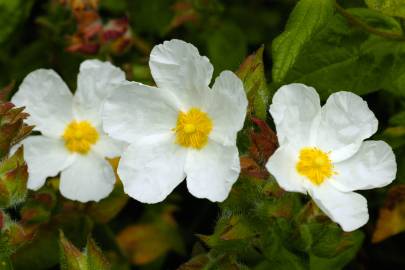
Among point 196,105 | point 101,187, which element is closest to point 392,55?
point 196,105

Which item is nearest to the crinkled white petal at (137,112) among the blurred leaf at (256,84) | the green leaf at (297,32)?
the blurred leaf at (256,84)

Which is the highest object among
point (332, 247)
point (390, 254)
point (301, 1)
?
point (301, 1)

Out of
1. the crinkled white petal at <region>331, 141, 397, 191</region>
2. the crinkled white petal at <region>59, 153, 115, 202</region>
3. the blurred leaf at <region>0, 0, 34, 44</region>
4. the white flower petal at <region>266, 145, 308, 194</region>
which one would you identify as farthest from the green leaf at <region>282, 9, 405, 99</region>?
the blurred leaf at <region>0, 0, 34, 44</region>

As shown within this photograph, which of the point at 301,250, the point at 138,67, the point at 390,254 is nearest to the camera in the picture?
the point at 301,250

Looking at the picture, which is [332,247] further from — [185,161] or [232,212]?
[185,161]

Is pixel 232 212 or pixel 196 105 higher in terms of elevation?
pixel 196 105

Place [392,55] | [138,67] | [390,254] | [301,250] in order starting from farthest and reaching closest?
[138,67] < [390,254] < [392,55] < [301,250]

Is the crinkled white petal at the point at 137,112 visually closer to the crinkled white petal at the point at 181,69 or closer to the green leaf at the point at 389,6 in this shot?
the crinkled white petal at the point at 181,69

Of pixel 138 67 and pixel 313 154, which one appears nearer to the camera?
pixel 313 154
